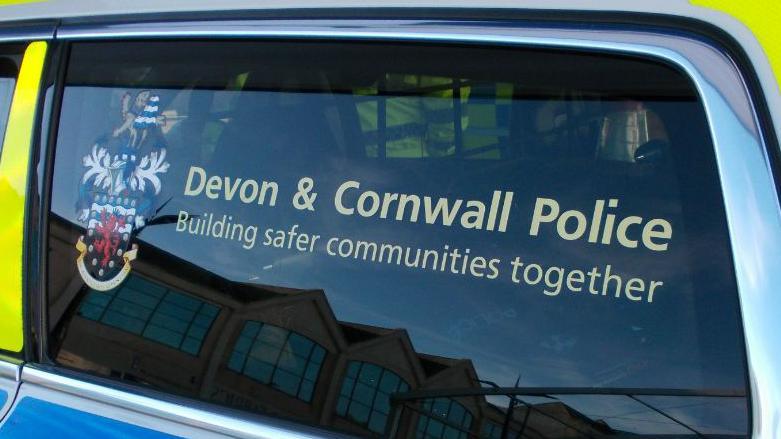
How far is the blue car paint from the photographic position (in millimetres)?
1524

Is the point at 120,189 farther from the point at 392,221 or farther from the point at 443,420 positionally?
the point at 443,420

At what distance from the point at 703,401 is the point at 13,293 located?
1.36 meters

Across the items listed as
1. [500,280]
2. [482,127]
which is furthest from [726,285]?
[482,127]

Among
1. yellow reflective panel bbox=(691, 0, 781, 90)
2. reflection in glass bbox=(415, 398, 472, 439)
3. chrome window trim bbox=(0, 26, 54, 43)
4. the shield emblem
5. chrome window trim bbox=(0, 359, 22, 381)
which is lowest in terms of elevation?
chrome window trim bbox=(0, 359, 22, 381)

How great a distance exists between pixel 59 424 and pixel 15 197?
19.8 inches

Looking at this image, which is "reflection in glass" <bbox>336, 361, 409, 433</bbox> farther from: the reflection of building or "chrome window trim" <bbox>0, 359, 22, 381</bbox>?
"chrome window trim" <bbox>0, 359, 22, 381</bbox>

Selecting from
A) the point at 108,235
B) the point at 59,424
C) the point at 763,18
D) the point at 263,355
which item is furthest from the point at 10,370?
the point at 763,18

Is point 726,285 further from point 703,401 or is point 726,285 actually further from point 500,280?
point 500,280

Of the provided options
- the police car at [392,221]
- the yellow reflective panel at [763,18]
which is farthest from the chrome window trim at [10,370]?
the yellow reflective panel at [763,18]

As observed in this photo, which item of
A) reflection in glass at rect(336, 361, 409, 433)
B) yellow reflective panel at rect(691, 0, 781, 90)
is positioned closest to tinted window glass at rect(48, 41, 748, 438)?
reflection in glass at rect(336, 361, 409, 433)

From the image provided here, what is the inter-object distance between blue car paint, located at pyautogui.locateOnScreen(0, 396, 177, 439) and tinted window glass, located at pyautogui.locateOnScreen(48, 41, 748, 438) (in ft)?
0.30

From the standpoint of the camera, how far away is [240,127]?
1.59 metres

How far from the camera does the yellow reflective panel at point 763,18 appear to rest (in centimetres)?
117

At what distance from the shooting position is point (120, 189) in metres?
1.71
